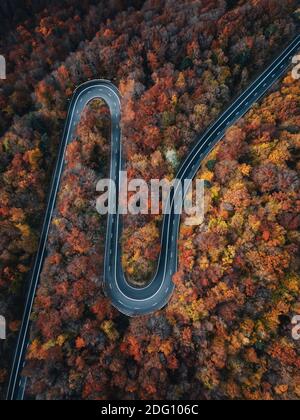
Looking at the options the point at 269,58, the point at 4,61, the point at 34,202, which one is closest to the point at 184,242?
the point at 34,202

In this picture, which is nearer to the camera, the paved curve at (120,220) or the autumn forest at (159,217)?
the autumn forest at (159,217)

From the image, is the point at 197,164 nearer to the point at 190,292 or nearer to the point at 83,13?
the point at 190,292

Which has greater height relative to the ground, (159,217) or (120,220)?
(120,220)

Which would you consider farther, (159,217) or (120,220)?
(120,220)

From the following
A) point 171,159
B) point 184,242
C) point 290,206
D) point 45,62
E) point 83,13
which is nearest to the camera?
point 290,206
